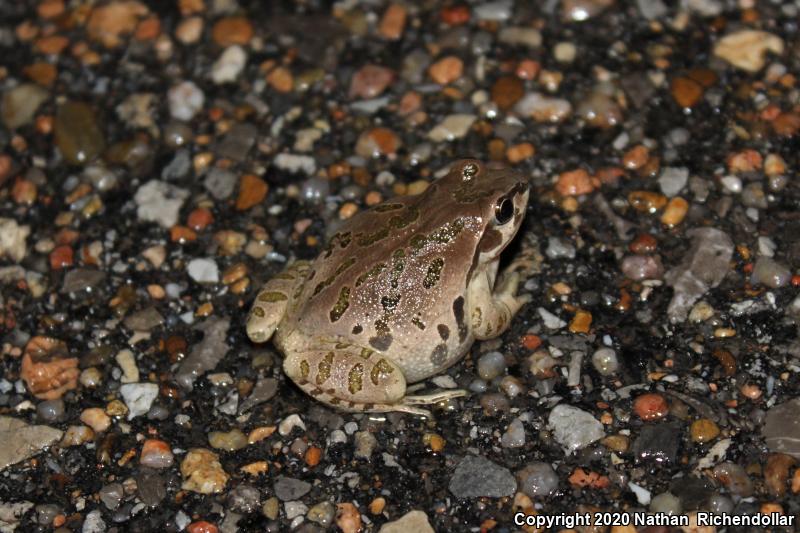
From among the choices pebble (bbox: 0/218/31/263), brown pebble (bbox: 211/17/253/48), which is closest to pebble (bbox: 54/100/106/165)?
pebble (bbox: 0/218/31/263)

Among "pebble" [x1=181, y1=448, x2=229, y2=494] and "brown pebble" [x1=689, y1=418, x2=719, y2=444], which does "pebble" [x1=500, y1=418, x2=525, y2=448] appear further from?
"pebble" [x1=181, y1=448, x2=229, y2=494]

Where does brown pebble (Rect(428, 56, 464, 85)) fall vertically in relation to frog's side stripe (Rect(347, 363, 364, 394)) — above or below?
above

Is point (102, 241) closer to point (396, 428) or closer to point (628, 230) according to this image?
point (396, 428)

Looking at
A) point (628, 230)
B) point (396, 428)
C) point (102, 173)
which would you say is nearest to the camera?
point (396, 428)

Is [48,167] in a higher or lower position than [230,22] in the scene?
lower

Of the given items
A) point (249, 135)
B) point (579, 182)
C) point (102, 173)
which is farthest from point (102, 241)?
point (579, 182)

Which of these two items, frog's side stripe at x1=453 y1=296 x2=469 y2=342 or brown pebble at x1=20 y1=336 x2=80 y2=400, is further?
brown pebble at x1=20 y1=336 x2=80 y2=400

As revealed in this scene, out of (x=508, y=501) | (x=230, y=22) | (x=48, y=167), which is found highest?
(x=230, y=22)
